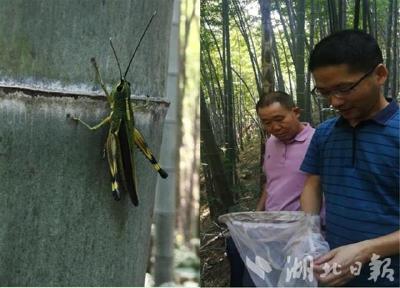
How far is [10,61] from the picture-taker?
1.42ft

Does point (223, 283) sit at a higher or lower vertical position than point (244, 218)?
lower

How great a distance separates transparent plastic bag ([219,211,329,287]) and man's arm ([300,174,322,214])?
0.7 inches

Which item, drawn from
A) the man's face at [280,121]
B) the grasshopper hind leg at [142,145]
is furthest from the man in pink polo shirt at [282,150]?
the grasshopper hind leg at [142,145]

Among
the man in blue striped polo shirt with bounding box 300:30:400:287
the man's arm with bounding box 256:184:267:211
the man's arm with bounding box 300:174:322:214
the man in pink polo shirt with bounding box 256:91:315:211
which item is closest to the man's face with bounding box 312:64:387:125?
the man in blue striped polo shirt with bounding box 300:30:400:287

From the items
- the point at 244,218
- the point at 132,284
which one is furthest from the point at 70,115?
the point at 244,218

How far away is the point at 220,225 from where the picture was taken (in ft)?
4.29

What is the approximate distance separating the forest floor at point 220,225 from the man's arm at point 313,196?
33 cm

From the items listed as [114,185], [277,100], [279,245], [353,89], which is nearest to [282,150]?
[277,100]

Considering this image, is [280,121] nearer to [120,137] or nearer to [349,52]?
[349,52]

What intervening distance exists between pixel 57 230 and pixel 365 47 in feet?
2.03

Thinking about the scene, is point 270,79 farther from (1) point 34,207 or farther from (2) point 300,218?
(1) point 34,207

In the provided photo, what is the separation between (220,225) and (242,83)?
17.5 inches

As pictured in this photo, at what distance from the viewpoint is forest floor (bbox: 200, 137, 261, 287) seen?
1.30 meters

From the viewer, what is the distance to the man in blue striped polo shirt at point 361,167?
0.76 metres
